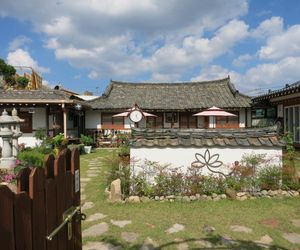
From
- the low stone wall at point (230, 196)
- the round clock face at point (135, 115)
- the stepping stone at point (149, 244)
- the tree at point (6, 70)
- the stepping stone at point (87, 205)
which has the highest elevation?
the tree at point (6, 70)

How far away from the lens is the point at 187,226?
452 cm

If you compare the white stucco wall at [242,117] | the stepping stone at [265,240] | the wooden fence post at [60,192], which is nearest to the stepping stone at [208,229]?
the stepping stone at [265,240]

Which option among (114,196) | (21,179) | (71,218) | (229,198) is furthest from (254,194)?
(21,179)

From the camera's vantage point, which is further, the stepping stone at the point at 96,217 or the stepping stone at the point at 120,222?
the stepping stone at the point at 96,217

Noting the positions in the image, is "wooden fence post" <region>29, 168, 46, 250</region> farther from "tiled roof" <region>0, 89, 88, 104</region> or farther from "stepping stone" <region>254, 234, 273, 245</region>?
"tiled roof" <region>0, 89, 88, 104</region>

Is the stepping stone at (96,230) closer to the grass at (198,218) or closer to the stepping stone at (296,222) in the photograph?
the grass at (198,218)

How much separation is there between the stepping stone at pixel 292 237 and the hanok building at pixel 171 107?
49.4ft

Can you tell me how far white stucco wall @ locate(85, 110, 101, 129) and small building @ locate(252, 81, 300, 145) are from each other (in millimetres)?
10513

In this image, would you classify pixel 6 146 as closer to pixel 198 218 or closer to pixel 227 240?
pixel 198 218

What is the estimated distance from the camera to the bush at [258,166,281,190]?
6.02 metres

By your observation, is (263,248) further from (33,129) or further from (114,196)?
(33,129)

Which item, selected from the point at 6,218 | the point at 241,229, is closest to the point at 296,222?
the point at 241,229

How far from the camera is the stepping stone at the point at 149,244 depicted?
149 inches

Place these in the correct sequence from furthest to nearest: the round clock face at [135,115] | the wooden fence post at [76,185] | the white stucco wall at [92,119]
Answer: the white stucco wall at [92,119]
the round clock face at [135,115]
the wooden fence post at [76,185]
